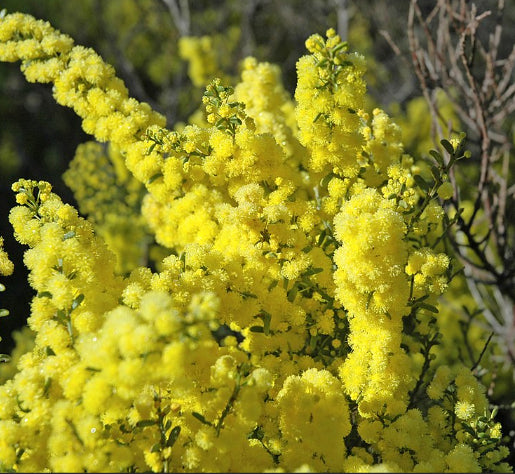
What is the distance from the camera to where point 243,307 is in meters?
1.57

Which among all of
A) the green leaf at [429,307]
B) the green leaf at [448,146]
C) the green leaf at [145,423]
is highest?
the green leaf at [448,146]

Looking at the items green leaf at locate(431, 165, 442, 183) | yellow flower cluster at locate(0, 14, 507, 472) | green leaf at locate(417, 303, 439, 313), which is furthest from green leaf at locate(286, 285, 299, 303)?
green leaf at locate(431, 165, 442, 183)

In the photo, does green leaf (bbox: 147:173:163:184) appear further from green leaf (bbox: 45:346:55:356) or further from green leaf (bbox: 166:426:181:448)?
green leaf (bbox: 166:426:181:448)

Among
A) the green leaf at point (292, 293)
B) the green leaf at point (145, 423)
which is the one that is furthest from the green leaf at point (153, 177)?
the green leaf at point (145, 423)

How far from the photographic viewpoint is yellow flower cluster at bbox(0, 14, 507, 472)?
1.20 meters

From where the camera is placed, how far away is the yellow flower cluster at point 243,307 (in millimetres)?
1204

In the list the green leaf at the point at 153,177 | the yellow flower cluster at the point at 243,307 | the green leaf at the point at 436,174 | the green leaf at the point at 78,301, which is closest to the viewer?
the yellow flower cluster at the point at 243,307

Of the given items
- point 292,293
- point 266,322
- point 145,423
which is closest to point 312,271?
point 292,293

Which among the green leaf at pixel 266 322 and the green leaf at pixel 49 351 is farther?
the green leaf at pixel 266 322

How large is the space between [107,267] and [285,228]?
50 cm

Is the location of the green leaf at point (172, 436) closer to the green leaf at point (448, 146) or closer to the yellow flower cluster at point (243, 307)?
the yellow flower cluster at point (243, 307)

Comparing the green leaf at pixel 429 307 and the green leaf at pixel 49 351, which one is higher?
the green leaf at pixel 429 307

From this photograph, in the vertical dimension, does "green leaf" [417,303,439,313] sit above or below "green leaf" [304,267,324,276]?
below

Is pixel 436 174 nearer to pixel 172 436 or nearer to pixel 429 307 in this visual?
pixel 429 307
